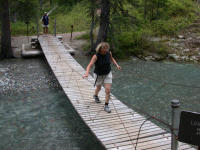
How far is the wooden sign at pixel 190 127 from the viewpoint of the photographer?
3002mm

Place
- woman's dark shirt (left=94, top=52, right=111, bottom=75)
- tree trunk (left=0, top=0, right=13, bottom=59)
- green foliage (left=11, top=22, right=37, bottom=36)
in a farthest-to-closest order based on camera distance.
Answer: green foliage (left=11, top=22, right=37, bottom=36) → tree trunk (left=0, top=0, right=13, bottom=59) → woman's dark shirt (left=94, top=52, right=111, bottom=75)

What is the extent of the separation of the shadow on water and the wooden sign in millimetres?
3049

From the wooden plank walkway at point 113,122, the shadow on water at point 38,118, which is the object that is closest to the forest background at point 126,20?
the shadow on water at point 38,118

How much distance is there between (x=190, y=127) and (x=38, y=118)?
5.12 meters

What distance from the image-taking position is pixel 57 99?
28.8 feet

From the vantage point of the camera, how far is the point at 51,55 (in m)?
12.0

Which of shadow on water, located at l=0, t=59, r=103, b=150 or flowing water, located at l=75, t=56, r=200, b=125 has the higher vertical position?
flowing water, located at l=75, t=56, r=200, b=125

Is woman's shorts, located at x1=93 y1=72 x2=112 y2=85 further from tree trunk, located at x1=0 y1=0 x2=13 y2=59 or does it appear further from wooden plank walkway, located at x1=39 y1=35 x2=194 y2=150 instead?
tree trunk, located at x1=0 y1=0 x2=13 y2=59

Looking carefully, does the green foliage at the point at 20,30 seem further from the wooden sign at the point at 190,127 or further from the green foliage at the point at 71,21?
the wooden sign at the point at 190,127

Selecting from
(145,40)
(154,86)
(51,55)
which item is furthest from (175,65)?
(51,55)

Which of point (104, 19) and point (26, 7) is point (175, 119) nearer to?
point (104, 19)

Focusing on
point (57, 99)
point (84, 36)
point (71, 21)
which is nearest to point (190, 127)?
point (57, 99)

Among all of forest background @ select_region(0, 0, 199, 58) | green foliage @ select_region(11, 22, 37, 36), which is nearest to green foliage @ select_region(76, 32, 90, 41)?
forest background @ select_region(0, 0, 199, 58)

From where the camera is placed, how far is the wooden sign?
3002 mm
